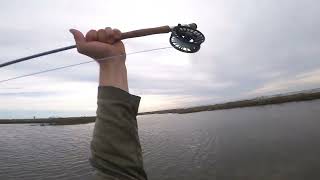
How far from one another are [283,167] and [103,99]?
1992 cm

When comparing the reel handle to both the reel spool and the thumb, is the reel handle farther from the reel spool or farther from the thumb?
the thumb

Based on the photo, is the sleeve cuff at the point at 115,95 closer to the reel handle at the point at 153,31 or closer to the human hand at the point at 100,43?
the human hand at the point at 100,43

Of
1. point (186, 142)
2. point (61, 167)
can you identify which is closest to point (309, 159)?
point (186, 142)

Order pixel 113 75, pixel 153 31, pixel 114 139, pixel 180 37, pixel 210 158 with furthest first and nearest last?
pixel 210 158 → pixel 180 37 → pixel 153 31 → pixel 113 75 → pixel 114 139

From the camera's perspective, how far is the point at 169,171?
22.0 m

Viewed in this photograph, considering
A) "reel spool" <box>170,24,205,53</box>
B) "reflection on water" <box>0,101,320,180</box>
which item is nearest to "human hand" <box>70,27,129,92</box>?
"reel spool" <box>170,24,205,53</box>

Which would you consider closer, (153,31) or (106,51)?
(106,51)

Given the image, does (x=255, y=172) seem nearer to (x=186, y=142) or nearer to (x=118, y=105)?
(x=186, y=142)

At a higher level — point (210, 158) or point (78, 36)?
point (78, 36)

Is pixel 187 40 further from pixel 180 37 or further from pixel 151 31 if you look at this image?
pixel 151 31

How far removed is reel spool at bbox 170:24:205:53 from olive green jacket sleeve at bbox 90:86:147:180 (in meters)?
0.69

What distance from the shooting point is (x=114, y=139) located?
2.23 m

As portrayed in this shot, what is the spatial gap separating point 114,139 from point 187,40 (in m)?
1.03

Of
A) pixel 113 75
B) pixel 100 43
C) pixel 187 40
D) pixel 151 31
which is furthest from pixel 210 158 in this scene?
pixel 100 43
